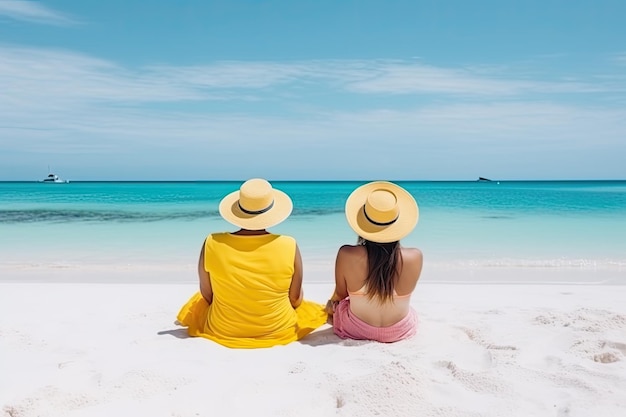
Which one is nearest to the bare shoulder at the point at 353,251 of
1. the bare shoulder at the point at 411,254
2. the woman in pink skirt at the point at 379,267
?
the woman in pink skirt at the point at 379,267

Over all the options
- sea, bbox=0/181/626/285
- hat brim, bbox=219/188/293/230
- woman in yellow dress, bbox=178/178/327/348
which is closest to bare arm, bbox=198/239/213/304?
woman in yellow dress, bbox=178/178/327/348

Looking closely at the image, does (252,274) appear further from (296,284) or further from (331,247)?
(331,247)

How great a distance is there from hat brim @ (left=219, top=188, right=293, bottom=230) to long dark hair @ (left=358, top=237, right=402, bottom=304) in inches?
24.7

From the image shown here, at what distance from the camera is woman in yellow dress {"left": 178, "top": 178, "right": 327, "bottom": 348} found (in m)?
3.71

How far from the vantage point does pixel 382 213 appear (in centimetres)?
361

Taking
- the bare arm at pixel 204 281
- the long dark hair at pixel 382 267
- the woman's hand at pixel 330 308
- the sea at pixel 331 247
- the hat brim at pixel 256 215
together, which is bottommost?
the sea at pixel 331 247

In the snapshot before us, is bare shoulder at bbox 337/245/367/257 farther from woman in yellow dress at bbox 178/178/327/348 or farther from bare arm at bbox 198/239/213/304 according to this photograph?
bare arm at bbox 198/239/213/304

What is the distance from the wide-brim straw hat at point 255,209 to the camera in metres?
3.77

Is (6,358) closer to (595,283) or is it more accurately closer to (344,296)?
(344,296)

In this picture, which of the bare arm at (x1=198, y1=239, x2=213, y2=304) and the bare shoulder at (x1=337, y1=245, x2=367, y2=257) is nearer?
the bare shoulder at (x1=337, y1=245, x2=367, y2=257)

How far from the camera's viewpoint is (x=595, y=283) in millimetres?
6789

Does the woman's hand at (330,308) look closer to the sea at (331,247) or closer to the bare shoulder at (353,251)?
the bare shoulder at (353,251)

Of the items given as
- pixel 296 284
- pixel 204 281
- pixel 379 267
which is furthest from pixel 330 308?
pixel 204 281

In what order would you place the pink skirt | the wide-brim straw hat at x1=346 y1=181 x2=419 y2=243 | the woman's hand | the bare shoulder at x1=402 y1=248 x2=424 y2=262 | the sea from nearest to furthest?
the wide-brim straw hat at x1=346 y1=181 x2=419 y2=243 → the bare shoulder at x1=402 y1=248 x2=424 y2=262 → the pink skirt → the woman's hand → the sea
